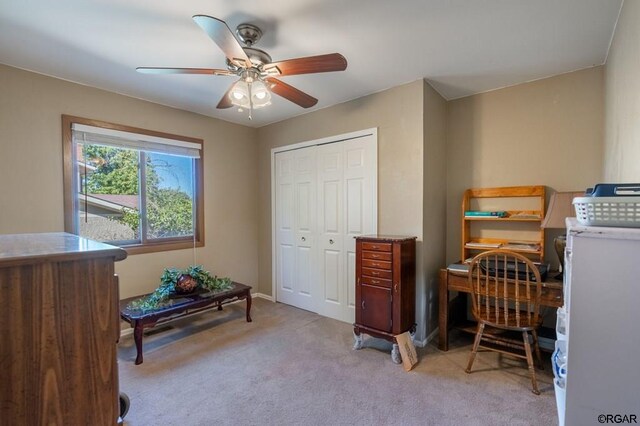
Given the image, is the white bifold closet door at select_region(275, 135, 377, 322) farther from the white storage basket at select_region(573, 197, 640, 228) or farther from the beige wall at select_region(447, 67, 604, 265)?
the white storage basket at select_region(573, 197, 640, 228)

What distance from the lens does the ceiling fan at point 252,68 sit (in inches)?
63.2

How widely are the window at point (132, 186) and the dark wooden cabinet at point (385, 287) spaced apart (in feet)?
6.84

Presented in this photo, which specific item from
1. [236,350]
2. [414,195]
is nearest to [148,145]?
[236,350]

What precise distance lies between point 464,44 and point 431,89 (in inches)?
28.0

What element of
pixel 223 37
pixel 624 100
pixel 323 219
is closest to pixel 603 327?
pixel 624 100

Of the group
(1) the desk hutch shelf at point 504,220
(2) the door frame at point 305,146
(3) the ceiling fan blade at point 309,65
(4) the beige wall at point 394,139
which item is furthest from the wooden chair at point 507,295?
(3) the ceiling fan blade at point 309,65

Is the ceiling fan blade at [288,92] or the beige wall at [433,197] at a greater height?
the ceiling fan blade at [288,92]

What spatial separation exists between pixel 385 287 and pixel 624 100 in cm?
190

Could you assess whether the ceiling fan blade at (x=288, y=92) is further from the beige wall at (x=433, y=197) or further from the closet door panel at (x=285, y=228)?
the closet door panel at (x=285, y=228)

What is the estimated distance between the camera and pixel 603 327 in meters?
0.88

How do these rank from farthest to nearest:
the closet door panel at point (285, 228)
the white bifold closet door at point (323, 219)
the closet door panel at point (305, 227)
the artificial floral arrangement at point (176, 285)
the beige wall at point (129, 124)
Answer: the closet door panel at point (285, 228) < the closet door panel at point (305, 227) < the white bifold closet door at point (323, 219) < the artificial floral arrangement at point (176, 285) < the beige wall at point (129, 124)

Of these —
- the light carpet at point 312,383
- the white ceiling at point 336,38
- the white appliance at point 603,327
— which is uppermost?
the white ceiling at point 336,38

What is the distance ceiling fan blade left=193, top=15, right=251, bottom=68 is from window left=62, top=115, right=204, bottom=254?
190cm

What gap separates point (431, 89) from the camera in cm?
280
